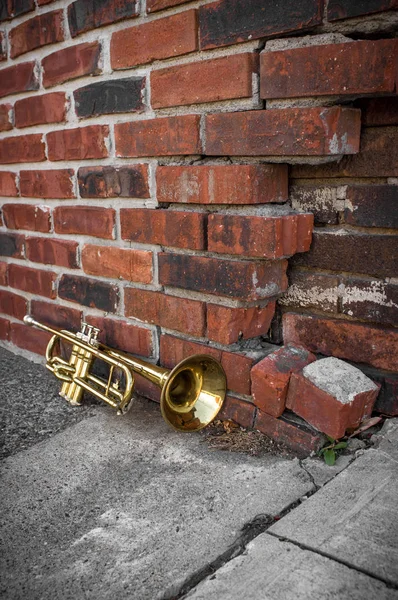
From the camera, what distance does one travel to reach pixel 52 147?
226 cm

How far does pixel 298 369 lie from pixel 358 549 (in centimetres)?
63

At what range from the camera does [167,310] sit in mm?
1925

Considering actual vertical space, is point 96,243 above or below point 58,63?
below

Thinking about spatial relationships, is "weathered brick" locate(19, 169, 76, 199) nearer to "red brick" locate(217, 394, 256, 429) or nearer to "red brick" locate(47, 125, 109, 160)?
"red brick" locate(47, 125, 109, 160)

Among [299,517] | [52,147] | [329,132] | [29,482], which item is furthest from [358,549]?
[52,147]

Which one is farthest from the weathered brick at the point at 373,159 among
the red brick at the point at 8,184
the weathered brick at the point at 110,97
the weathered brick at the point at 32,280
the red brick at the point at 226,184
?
the red brick at the point at 8,184

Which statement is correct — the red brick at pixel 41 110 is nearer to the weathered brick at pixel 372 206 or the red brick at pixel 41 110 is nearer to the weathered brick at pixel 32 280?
the weathered brick at pixel 32 280

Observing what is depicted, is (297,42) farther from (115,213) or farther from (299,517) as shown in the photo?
(299,517)

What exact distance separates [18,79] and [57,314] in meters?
1.05

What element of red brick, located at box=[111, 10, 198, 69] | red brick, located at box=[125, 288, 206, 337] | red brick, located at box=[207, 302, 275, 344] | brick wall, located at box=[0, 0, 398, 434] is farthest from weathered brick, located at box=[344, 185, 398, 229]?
red brick, located at box=[111, 10, 198, 69]

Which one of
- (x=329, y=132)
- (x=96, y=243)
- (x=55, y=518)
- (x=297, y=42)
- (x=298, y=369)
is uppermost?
(x=297, y=42)

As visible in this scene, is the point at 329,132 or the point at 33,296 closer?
the point at 329,132

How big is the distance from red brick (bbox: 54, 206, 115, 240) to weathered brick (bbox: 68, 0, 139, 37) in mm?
657

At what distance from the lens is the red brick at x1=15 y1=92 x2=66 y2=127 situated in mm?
2189
